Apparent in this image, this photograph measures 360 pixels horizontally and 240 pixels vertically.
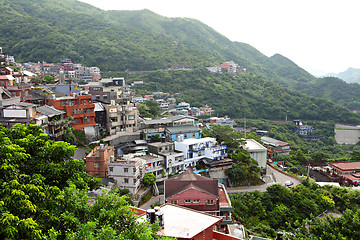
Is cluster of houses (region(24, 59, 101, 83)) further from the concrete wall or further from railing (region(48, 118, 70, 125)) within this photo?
the concrete wall

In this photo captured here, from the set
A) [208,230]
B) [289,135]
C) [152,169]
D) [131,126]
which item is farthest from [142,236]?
[289,135]

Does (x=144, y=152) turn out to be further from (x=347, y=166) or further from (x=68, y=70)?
(x=68, y=70)

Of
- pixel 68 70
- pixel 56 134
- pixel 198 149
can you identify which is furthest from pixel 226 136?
pixel 68 70

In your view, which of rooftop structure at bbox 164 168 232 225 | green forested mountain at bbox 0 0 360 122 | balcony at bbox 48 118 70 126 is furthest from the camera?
green forested mountain at bbox 0 0 360 122

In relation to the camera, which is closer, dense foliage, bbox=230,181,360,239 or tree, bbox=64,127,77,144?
dense foliage, bbox=230,181,360,239

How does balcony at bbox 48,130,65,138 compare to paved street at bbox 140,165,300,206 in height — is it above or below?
above

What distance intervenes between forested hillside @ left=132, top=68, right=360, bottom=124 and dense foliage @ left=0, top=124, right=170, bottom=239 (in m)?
57.4

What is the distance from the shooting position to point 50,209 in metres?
9.37

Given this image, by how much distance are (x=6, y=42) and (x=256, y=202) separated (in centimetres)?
7540

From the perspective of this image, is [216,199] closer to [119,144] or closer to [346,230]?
[346,230]

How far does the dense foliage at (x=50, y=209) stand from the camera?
7742mm

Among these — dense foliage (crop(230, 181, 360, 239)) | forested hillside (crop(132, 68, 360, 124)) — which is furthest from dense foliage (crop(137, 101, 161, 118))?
dense foliage (crop(230, 181, 360, 239))

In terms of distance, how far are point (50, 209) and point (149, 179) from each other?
15755 mm

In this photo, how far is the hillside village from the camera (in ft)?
66.0
